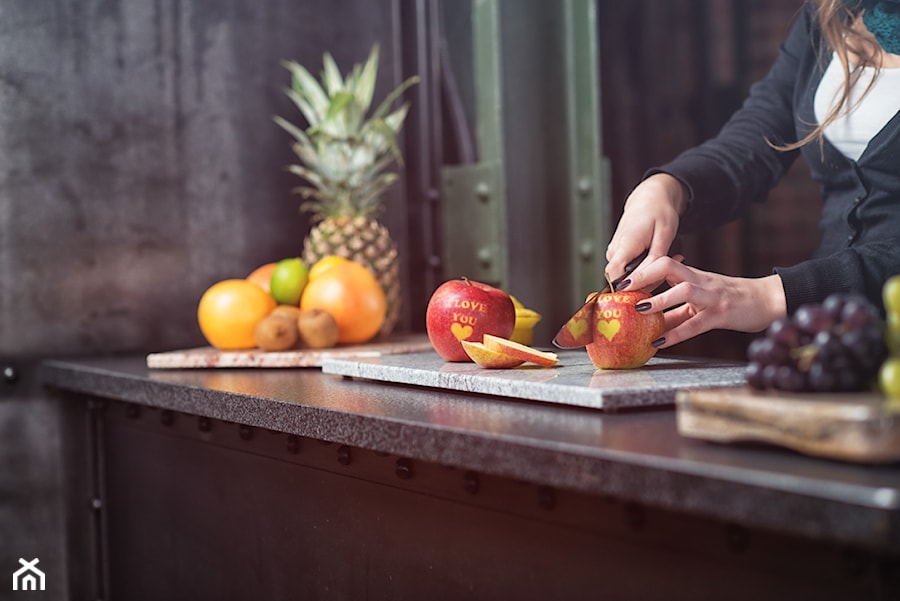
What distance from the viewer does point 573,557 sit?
1053 millimetres

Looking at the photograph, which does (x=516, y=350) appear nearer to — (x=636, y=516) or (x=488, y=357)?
(x=488, y=357)

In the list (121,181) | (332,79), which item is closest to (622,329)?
(332,79)

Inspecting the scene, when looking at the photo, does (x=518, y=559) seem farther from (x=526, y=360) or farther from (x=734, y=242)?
(x=734, y=242)

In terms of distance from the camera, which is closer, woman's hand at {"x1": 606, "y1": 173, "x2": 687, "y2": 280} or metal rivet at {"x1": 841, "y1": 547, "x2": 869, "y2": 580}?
metal rivet at {"x1": 841, "y1": 547, "x2": 869, "y2": 580}

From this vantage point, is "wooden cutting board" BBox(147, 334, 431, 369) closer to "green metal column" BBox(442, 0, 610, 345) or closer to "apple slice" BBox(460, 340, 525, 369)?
"apple slice" BBox(460, 340, 525, 369)

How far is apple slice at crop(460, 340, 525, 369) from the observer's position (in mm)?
1414

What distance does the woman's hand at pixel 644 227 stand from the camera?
154 centimetres

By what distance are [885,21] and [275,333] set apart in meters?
1.28

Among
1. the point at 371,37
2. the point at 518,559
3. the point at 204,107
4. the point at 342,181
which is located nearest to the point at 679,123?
the point at 371,37

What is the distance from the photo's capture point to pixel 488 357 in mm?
1423

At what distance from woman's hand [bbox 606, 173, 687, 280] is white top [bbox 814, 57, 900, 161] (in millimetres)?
364

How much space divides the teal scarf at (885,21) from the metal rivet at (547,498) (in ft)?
3.26

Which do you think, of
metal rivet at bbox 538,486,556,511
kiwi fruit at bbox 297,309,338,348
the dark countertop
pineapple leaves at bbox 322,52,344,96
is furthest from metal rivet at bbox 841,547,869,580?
pineapple leaves at bbox 322,52,344,96

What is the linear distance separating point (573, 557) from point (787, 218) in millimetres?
2690
